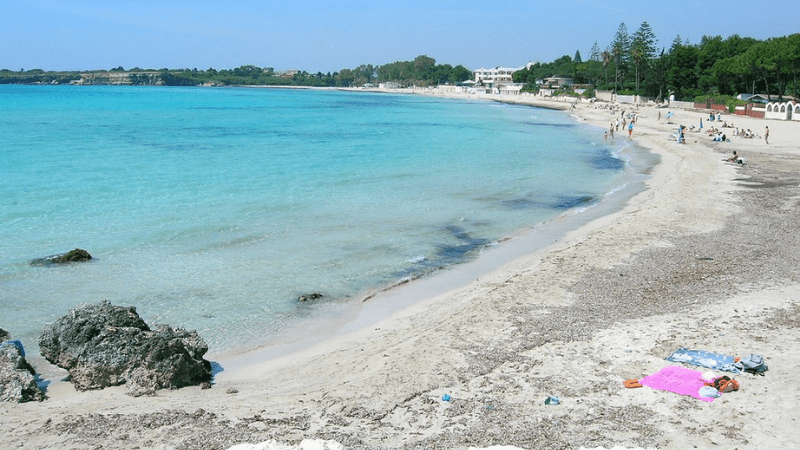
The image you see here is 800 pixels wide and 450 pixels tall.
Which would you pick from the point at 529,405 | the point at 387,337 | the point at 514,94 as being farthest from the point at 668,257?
the point at 514,94

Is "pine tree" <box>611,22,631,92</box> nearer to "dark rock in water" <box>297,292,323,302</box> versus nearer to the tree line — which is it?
the tree line

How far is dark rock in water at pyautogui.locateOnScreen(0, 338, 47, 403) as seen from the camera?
8.91 metres

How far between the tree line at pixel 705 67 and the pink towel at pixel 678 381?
72.8 meters

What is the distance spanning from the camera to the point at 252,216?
23.1 metres

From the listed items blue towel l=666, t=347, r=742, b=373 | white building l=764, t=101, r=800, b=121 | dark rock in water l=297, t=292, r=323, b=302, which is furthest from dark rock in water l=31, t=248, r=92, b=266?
white building l=764, t=101, r=800, b=121

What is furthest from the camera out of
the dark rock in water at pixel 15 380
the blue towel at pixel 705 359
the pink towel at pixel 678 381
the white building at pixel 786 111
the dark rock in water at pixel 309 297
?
the white building at pixel 786 111

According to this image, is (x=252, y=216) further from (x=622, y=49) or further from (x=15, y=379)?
(x=622, y=49)

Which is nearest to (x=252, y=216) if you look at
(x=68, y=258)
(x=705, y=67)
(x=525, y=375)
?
(x=68, y=258)

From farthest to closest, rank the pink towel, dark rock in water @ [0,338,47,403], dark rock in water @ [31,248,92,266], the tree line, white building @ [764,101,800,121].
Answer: the tree line
white building @ [764,101,800,121]
dark rock in water @ [31,248,92,266]
dark rock in water @ [0,338,47,403]
the pink towel

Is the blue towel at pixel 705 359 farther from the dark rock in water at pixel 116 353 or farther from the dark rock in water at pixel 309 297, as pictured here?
the dark rock in water at pixel 309 297

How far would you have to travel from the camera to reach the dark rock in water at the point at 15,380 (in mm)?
8914

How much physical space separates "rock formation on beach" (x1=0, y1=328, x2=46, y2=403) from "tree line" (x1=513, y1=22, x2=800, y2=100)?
7768cm

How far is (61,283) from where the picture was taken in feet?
49.8

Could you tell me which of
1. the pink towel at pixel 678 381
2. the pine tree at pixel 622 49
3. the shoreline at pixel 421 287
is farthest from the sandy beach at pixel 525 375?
the pine tree at pixel 622 49
